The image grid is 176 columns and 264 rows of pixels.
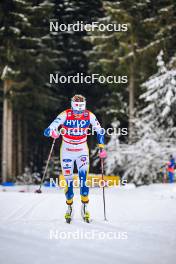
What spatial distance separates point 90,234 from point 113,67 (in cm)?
1417

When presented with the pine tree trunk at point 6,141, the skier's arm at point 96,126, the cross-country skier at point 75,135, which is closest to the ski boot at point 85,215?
the cross-country skier at point 75,135

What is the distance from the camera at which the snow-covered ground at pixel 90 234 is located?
4246 mm

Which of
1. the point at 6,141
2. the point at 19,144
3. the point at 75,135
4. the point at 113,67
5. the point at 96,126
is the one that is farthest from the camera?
the point at 19,144

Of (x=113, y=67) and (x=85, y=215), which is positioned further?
(x=113, y=67)

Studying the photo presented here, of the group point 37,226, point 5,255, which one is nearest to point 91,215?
point 37,226

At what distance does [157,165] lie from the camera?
15984 millimetres

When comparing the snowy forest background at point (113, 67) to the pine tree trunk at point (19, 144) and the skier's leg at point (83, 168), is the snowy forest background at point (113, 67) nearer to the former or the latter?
the pine tree trunk at point (19, 144)

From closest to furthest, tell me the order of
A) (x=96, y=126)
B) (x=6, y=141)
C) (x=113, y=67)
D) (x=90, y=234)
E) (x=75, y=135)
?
(x=90, y=234) < (x=75, y=135) < (x=96, y=126) < (x=113, y=67) < (x=6, y=141)

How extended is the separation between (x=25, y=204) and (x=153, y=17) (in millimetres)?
11427

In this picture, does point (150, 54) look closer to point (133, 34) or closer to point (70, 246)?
point (133, 34)

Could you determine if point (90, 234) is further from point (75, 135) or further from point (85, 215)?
point (75, 135)

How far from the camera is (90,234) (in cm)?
519

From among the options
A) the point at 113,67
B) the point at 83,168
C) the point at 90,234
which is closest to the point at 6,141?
the point at 113,67

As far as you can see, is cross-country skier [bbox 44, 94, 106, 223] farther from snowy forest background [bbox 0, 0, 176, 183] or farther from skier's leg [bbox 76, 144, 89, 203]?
snowy forest background [bbox 0, 0, 176, 183]
